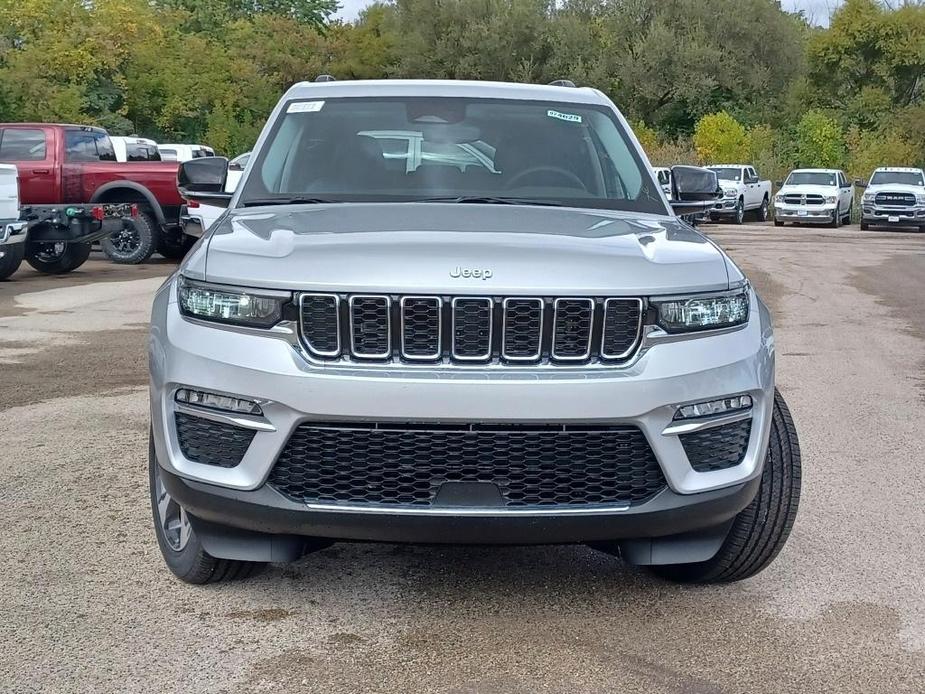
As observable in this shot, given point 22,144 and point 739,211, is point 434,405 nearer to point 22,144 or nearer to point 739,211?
point 22,144

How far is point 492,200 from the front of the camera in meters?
4.61

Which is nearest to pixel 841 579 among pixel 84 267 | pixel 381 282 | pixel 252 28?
pixel 381 282

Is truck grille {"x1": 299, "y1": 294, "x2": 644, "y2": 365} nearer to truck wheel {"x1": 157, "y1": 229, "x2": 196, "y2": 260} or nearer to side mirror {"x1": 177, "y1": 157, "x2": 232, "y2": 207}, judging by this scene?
side mirror {"x1": 177, "y1": 157, "x2": 232, "y2": 207}

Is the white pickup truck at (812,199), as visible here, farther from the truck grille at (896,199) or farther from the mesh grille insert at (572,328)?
the mesh grille insert at (572,328)

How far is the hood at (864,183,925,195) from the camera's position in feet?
104

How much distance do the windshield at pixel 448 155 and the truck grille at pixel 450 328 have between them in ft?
4.21

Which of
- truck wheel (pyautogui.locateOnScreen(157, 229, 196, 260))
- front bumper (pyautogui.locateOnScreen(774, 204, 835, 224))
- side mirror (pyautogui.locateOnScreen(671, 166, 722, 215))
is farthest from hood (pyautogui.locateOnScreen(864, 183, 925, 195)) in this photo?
side mirror (pyautogui.locateOnScreen(671, 166, 722, 215))

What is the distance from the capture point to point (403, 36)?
189ft

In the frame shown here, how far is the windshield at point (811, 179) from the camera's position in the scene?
33.4m

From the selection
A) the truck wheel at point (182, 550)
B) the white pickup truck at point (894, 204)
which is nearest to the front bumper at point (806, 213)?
the white pickup truck at point (894, 204)

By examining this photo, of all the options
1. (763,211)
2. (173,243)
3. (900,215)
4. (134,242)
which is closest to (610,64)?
(763,211)

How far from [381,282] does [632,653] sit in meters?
1.33

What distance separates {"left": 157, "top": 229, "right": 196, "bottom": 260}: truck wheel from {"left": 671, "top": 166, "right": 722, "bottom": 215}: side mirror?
1317 centimetres

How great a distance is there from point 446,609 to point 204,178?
233cm
